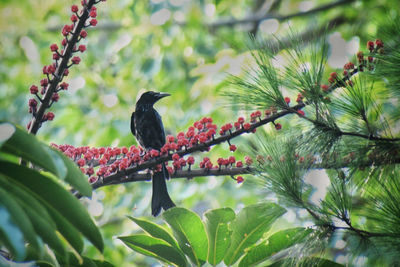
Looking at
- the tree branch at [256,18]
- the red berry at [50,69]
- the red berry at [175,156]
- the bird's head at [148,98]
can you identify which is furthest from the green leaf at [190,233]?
the tree branch at [256,18]

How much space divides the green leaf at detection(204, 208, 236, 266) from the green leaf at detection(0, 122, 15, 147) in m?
0.55

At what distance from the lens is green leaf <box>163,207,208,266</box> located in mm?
1165

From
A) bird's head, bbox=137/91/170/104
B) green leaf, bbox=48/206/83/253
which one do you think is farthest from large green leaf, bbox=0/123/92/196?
bird's head, bbox=137/91/170/104

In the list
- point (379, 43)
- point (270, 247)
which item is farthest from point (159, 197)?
point (379, 43)

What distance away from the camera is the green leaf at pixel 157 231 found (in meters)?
1.17

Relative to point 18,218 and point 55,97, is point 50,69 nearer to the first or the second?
point 55,97

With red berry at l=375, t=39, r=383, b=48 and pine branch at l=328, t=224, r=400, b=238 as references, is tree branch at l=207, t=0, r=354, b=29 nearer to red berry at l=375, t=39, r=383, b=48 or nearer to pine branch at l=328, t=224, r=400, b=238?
red berry at l=375, t=39, r=383, b=48

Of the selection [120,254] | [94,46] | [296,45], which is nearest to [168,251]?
[296,45]

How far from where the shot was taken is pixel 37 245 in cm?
74

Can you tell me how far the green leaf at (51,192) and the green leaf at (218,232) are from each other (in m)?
0.37

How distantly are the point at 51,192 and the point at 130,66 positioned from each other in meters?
3.56

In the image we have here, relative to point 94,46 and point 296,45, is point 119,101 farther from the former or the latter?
point 296,45

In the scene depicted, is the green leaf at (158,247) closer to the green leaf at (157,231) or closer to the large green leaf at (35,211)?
the green leaf at (157,231)

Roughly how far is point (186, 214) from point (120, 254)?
7.87ft
